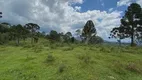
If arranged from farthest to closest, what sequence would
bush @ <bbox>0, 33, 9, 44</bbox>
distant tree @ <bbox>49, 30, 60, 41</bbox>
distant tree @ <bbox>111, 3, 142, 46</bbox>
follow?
distant tree @ <bbox>49, 30, 60, 41</bbox> → bush @ <bbox>0, 33, 9, 44</bbox> → distant tree @ <bbox>111, 3, 142, 46</bbox>

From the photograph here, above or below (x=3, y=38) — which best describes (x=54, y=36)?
above

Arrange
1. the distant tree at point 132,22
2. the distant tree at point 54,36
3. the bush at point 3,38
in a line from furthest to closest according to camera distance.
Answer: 1. the distant tree at point 54,36
2. the bush at point 3,38
3. the distant tree at point 132,22

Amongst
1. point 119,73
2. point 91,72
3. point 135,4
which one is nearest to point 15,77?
point 91,72

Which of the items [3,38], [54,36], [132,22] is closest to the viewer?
[132,22]

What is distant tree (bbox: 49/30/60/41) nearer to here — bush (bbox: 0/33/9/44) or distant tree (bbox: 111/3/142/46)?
bush (bbox: 0/33/9/44)

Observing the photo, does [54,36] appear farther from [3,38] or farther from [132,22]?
[132,22]

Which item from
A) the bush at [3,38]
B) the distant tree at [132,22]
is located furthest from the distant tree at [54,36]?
the distant tree at [132,22]

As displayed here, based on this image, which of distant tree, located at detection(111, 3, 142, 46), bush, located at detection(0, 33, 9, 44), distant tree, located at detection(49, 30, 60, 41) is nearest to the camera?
distant tree, located at detection(111, 3, 142, 46)

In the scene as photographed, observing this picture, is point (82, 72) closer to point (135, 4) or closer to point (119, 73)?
point (119, 73)

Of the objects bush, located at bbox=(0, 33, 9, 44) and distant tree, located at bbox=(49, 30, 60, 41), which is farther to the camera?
distant tree, located at bbox=(49, 30, 60, 41)

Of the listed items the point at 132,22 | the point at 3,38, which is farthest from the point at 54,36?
the point at 132,22

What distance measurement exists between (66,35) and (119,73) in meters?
115

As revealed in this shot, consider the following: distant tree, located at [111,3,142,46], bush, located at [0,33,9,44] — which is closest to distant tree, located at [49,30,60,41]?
bush, located at [0,33,9,44]

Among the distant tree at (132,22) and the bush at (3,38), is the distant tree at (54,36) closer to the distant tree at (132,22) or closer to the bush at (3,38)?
the bush at (3,38)
